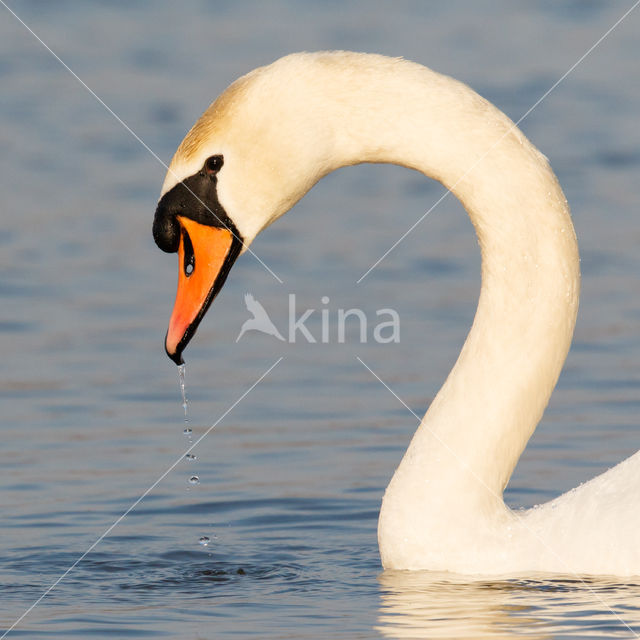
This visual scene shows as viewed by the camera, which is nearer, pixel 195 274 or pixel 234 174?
pixel 234 174

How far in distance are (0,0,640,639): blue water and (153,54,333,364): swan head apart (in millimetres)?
1152

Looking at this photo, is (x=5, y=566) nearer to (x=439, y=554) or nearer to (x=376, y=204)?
(x=439, y=554)

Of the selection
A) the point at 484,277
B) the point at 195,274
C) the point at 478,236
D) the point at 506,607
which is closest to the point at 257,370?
the point at 195,274

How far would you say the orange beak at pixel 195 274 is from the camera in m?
6.95

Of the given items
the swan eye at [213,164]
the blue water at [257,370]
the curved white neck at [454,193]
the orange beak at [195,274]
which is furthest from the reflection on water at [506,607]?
the swan eye at [213,164]

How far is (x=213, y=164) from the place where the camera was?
680 cm

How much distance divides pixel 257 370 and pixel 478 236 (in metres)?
3.22

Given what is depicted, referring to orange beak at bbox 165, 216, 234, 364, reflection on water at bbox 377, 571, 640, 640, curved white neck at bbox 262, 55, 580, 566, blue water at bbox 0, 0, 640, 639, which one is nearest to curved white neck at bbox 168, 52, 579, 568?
curved white neck at bbox 262, 55, 580, 566

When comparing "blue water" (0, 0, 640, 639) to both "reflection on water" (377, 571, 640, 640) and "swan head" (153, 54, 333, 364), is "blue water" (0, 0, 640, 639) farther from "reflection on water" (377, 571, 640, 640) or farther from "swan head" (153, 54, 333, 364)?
"swan head" (153, 54, 333, 364)

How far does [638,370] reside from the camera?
991cm

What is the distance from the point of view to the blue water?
264 inches

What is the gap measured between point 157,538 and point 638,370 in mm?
3348

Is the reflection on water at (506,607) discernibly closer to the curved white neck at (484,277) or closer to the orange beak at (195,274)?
the curved white neck at (484,277)

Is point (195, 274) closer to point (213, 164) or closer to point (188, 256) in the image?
point (188, 256)
